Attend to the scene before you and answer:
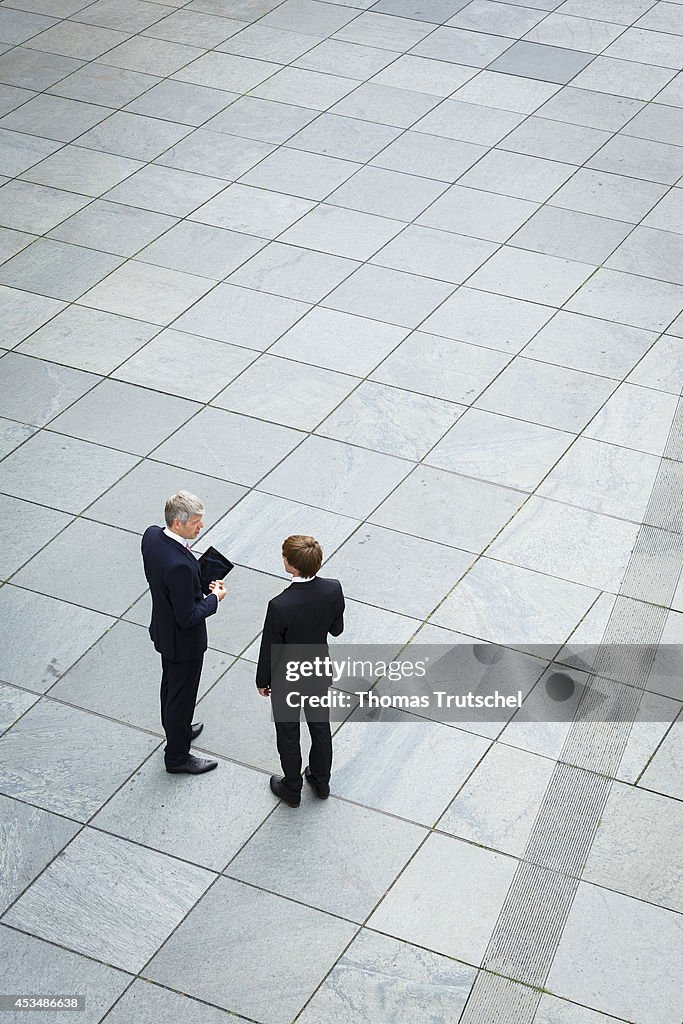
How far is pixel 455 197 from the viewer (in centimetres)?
1084

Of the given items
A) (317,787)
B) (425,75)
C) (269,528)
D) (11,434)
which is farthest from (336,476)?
(425,75)

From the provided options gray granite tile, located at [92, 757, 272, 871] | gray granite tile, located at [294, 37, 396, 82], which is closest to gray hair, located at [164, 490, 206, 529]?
gray granite tile, located at [92, 757, 272, 871]

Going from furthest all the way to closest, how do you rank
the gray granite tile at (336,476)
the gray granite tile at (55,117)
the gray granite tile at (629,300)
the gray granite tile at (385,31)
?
the gray granite tile at (385,31)
the gray granite tile at (55,117)
the gray granite tile at (629,300)
the gray granite tile at (336,476)

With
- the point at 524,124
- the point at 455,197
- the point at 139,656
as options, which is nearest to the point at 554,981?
the point at 139,656

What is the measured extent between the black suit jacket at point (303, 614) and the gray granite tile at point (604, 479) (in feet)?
8.86

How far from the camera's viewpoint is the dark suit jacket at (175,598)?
5.39m

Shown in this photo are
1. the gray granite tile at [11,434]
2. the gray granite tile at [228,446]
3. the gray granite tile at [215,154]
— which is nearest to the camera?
the gray granite tile at [228,446]

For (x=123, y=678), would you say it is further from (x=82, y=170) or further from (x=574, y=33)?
(x=574, y=33)

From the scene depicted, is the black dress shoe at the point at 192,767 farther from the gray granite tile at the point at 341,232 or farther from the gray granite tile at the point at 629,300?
the gray granite tile at the point at 341,232

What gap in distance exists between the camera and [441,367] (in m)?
8.86

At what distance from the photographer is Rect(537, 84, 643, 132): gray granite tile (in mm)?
12039

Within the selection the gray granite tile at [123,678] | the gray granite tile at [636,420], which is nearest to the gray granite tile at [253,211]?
the gray granite tile at [636,420]

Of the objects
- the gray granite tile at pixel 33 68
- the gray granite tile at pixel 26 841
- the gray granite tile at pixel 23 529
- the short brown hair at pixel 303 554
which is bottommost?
the gray granite tile at pixel 26 841

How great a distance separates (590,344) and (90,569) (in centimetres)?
408
